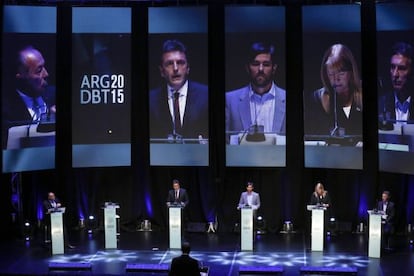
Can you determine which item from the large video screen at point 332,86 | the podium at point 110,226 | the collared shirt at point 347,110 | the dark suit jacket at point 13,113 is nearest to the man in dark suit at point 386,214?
the large video screen at point 332,86

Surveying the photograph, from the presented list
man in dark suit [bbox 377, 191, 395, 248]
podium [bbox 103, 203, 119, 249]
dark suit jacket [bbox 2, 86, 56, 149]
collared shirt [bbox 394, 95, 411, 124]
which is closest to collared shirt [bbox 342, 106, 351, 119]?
collared shirt [bbox 394, 95, 411, 124]

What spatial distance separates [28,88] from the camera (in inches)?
619

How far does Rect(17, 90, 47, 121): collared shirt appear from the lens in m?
15.7

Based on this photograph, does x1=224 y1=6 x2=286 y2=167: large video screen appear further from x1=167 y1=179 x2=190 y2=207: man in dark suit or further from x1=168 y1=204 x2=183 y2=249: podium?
x1=168 y1=204 x2=183 y2=249: podium

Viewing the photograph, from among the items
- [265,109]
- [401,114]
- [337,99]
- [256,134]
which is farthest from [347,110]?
[256,134]

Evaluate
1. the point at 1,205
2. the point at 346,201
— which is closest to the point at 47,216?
the point at 1,205

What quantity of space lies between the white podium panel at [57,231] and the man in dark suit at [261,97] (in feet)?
14.5

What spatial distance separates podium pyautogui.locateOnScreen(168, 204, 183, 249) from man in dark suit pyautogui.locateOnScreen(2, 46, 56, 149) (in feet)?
11.7

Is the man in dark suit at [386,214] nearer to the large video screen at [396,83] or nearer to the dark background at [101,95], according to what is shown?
the large video screen at [396,83]

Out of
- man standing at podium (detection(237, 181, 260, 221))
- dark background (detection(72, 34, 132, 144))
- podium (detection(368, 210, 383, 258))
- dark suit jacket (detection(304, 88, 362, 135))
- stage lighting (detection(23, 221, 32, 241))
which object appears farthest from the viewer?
dark background (detection(72, 34, 132, 144))

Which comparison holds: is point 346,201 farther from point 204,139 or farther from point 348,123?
point 204,139

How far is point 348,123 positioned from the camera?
626 inches

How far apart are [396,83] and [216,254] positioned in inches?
201

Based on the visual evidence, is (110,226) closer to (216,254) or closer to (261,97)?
(216,254)
